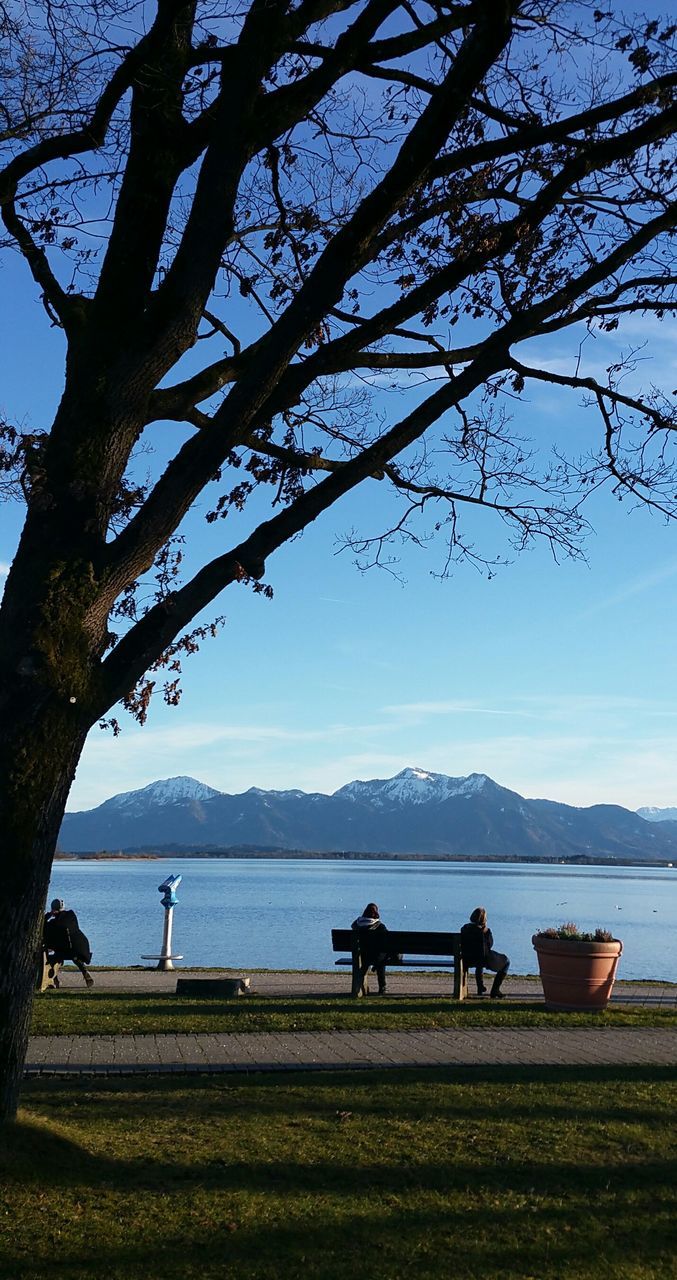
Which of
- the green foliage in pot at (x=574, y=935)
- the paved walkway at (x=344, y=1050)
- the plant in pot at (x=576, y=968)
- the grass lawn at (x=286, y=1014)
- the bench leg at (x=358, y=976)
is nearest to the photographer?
the paved walkway at (x=344, y=1050)

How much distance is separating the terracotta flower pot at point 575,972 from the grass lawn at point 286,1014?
25 centimetres

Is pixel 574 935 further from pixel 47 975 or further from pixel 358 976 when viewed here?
pixel 47 975

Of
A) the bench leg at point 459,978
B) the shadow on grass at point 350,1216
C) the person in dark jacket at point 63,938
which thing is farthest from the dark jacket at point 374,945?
the shadow on grass at point 350,1216

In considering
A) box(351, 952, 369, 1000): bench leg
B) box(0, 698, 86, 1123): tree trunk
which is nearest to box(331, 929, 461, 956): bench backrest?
box(351, 952, 369, 1000): bench leg

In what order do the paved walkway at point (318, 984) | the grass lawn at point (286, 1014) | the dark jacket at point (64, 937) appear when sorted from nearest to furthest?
1. the grass lawn at point (286, 1014)
2. the dark jacket at point (64, 937)
3. the paved walkway at point (318, 984)

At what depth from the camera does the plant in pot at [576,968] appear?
12.9m

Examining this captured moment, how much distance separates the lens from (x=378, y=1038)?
1091 cm

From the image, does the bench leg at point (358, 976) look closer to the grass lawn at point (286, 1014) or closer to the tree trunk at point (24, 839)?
the grass lawn at point (286, 1014)

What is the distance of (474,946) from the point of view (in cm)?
1448

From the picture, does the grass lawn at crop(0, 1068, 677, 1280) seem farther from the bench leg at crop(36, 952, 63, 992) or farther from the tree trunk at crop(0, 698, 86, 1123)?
the bench leg at crop(36, 952, 63, 992)

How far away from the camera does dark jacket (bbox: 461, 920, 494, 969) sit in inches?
570

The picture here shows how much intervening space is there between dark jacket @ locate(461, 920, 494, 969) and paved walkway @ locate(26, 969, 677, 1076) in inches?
96.3

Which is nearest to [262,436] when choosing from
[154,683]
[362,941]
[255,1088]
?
[154,683]

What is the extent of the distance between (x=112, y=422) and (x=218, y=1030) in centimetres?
684
